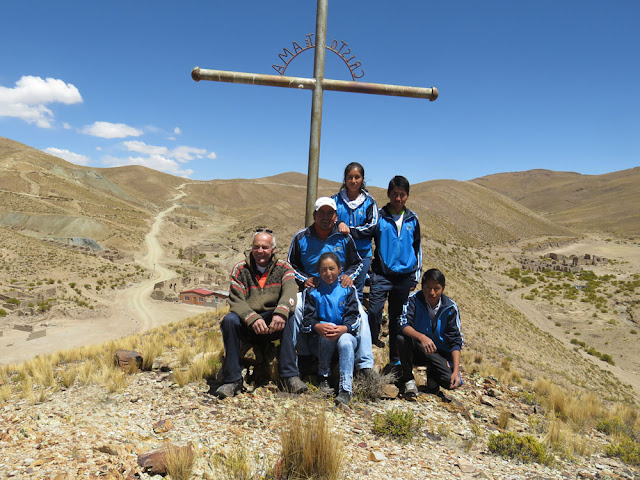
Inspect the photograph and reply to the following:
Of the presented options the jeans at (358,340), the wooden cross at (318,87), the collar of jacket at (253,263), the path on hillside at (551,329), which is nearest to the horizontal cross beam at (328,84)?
the wooden cross at (318,87)

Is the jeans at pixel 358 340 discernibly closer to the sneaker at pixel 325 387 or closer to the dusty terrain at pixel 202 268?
the sneaker at pixel 325 387

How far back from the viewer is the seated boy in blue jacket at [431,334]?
13.9 ft

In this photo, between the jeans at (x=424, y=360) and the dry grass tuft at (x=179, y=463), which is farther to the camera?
the jeans at (x=424, y=360)

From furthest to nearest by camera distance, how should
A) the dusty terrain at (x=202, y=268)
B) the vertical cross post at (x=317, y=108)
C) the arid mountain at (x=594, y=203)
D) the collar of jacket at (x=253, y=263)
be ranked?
the arid mountain at (x=594, y=203) < the dusty terrain at (x=202, y=268) < the vertical cross post at (x=317, y=108) < the collar of jacket at (x=253, y=263)

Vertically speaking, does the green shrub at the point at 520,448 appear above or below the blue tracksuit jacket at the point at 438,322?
below

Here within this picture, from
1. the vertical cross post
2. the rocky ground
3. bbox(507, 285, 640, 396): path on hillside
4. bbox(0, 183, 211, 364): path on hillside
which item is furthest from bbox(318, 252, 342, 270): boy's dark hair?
bbox(0, 183, 211, 364): path on hillside

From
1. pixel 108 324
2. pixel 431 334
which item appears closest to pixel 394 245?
pixel 431 334

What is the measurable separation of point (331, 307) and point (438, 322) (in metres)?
1.37

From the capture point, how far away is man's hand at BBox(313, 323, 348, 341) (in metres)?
3.83

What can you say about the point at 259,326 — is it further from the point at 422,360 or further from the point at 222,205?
the point at 222,205

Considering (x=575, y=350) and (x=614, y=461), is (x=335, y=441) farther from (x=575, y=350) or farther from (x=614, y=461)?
(x=575, y=350)

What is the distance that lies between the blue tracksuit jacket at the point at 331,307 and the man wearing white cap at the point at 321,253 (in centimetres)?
11

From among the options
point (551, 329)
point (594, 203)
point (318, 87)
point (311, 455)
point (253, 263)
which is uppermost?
point (594, 203)

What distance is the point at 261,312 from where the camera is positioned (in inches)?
160
